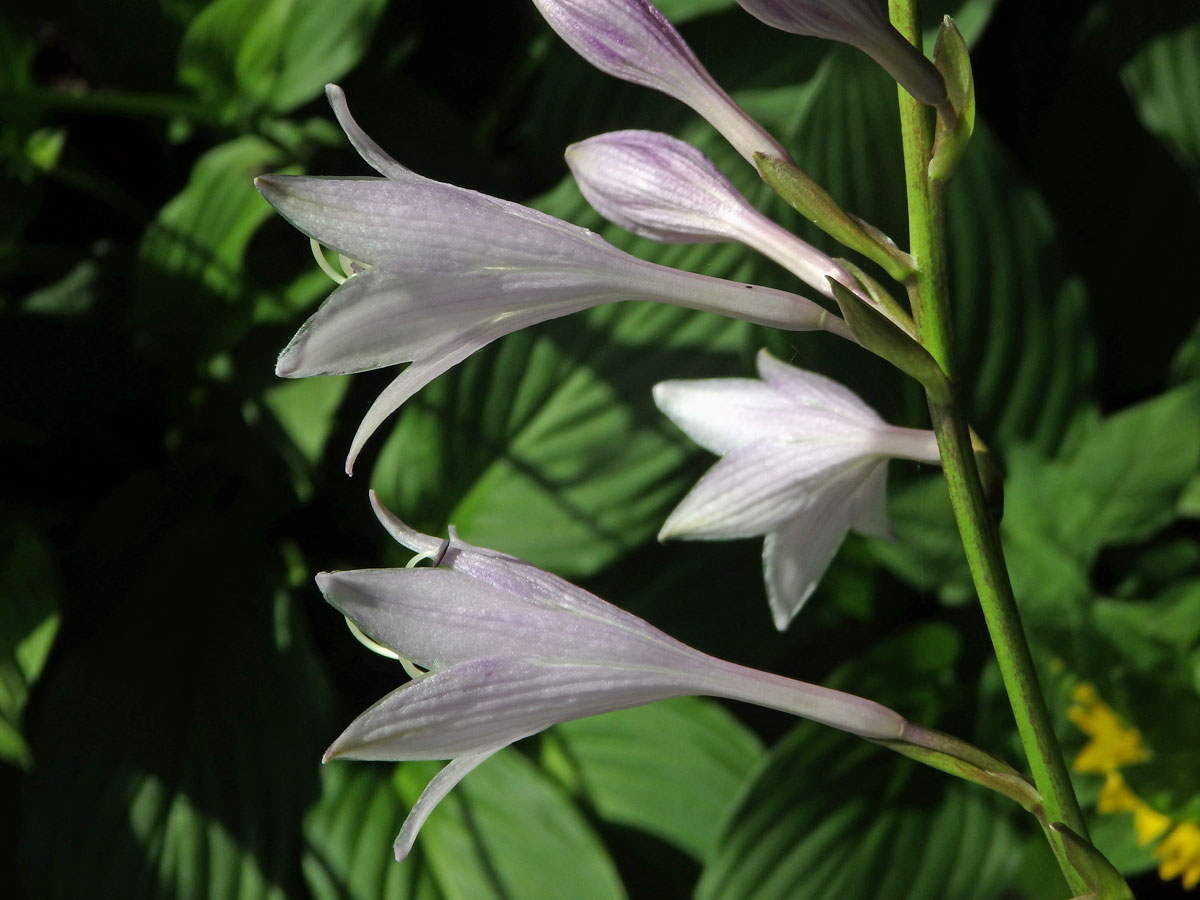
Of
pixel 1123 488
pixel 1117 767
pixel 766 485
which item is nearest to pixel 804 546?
pixel 766 485

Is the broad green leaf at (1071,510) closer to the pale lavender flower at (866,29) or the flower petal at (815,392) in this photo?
the flower petal at (815,392)

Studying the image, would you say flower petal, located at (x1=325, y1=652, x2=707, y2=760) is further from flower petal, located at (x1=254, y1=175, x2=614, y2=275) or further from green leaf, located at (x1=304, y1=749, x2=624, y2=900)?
green leaf, located at (x1=304, y1=749, x2=624, y2=900)

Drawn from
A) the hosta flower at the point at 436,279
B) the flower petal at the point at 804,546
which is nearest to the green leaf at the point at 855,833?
the flower petal at the point at 804,546

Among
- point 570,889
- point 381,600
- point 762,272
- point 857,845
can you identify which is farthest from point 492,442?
point 381,600

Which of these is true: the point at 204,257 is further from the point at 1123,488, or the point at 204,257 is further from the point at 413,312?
the point at 1123,488

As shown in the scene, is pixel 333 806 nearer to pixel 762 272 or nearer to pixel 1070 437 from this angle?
pixel 762 272

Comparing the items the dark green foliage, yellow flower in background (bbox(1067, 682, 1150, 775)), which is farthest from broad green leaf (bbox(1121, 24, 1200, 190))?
yellow flower in background (bbox(1067, 682, 1150, 775))

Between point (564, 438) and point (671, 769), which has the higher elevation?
point (564, 438)
